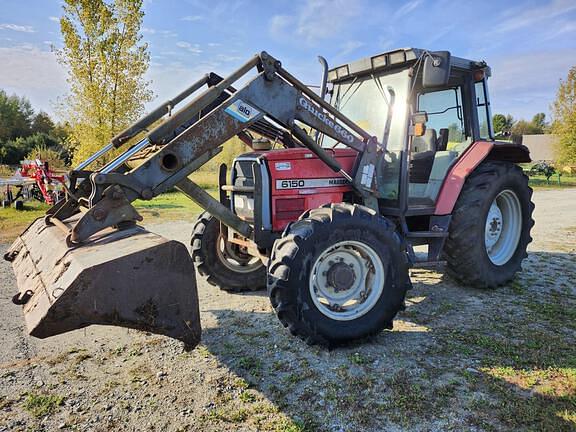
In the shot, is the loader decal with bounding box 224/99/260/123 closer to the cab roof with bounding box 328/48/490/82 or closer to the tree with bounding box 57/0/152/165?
the cab roof with bounding box 328/48/490/82

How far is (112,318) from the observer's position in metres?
2.75

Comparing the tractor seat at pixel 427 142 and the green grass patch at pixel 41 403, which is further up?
the tractor seat at pixel 427 142

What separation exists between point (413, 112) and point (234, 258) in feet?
9.07

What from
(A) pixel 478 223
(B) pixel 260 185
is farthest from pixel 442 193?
(B) pixel 260 185

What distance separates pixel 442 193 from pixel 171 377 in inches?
139

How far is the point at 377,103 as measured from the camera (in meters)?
5.21

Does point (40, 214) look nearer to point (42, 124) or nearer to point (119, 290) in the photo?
point (119, 290)

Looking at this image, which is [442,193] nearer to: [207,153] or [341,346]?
[341,346]

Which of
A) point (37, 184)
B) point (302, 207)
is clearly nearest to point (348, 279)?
point (302, 207)

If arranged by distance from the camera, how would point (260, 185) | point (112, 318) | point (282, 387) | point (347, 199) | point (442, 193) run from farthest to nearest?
point (442, 193)
point (347, 199)
point (260, 185)
point (282, 387)
point (112, 318)

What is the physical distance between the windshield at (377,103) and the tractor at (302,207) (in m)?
0.02

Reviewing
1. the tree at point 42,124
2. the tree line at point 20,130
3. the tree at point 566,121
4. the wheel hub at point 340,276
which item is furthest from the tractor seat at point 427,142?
the tree at point 42,124

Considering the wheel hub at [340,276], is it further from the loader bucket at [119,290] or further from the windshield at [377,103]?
the windshield at [377,103]

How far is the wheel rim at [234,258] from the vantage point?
5.38 metres
